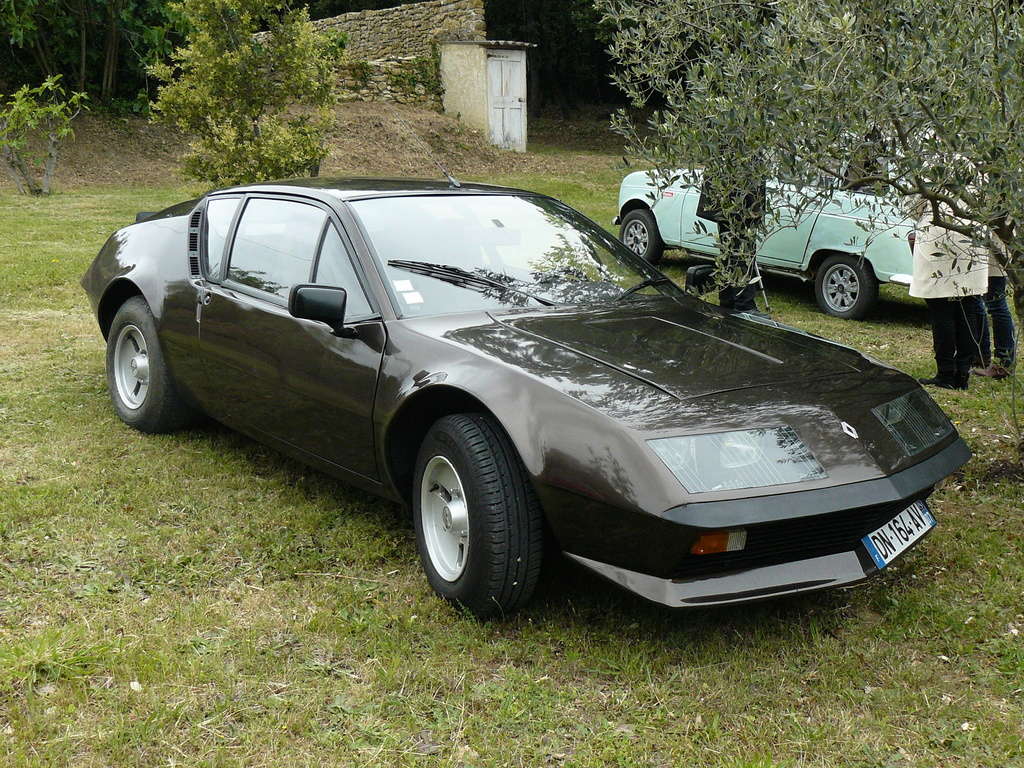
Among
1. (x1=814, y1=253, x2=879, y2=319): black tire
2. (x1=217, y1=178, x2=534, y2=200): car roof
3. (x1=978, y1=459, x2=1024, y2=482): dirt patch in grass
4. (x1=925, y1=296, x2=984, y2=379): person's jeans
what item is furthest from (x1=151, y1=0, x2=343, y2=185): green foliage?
(x1=978, y1=459, x2=1024, y2=482): dirt patch in grass

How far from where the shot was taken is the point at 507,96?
23875mm

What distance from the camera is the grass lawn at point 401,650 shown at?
9.60 feet

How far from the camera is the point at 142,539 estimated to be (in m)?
4.24

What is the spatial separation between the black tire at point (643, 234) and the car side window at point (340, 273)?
705 centimetres

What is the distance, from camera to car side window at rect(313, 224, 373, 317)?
410cm

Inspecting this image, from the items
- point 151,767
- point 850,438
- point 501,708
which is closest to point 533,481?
point 501,708

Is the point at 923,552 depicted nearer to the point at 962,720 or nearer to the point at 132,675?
the point at 962,720

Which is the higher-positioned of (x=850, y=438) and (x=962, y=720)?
(x=850, y=438)

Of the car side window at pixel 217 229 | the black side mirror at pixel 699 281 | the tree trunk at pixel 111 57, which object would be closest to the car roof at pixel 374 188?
the car side window at pixel 217 229

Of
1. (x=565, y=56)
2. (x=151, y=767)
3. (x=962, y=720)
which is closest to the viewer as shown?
(x=151, y=767)

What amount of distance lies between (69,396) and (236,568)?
2.80m

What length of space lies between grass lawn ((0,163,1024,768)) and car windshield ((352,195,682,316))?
1062 millimetres

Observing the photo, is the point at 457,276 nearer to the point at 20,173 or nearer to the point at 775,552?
the point at 775,552

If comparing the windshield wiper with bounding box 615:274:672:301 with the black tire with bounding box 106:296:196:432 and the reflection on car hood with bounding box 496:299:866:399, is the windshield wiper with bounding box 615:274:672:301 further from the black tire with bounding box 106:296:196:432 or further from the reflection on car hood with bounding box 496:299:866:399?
the black tire with bounding box 106:296:196:432
